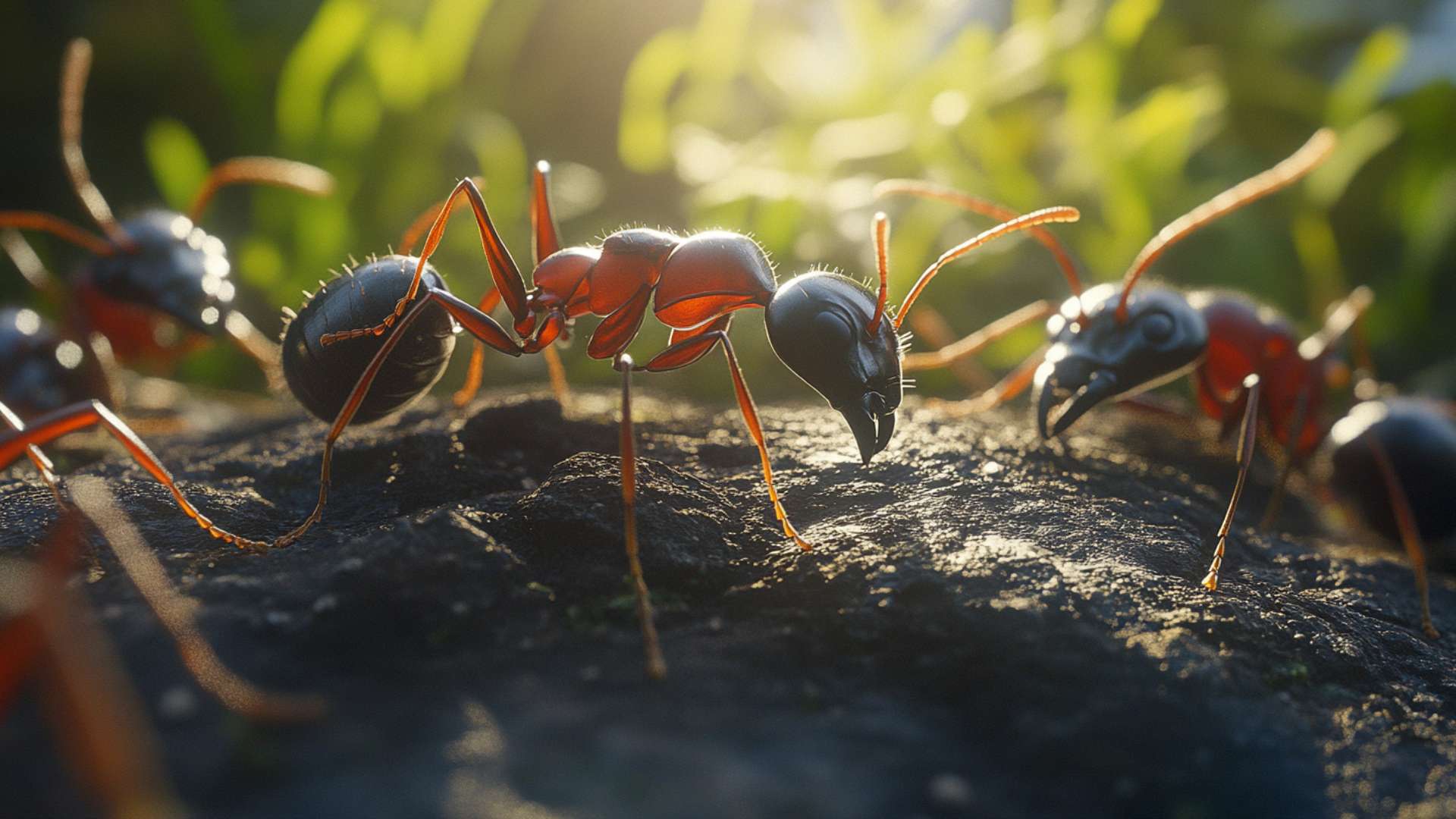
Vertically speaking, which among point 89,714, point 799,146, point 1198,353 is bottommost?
point 89,714

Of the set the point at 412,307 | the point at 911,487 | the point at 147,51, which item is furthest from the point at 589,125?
the point at 911,487

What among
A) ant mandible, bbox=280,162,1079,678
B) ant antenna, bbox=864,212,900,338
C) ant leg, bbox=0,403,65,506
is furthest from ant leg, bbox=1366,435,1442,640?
ant leg, bbox=0,403,65,506

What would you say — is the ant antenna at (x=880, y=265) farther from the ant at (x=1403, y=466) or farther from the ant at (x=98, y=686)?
the ant at (x=1403, y=466)

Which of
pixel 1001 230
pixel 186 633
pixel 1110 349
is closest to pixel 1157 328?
pixel 1110 349

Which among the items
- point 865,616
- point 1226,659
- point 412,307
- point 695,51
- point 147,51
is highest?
point 147,51

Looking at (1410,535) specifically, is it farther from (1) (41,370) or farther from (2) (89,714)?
(1) (41,370)

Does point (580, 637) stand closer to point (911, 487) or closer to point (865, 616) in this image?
point (865, 616)

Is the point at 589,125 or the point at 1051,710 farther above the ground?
the point at 589,125
